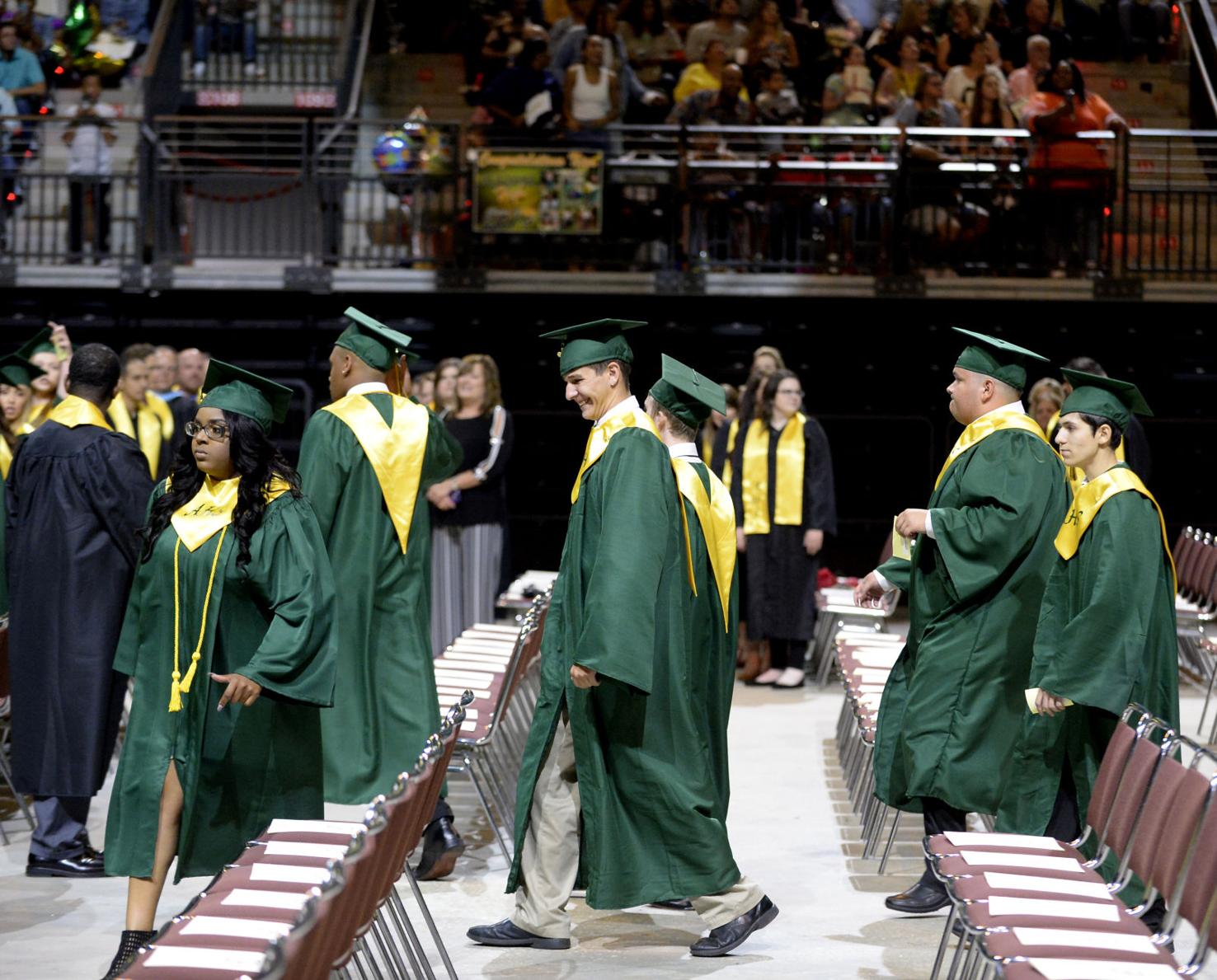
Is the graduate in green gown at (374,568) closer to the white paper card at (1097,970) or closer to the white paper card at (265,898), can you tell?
the white paper card at (265,898)

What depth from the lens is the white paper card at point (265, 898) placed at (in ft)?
13.6

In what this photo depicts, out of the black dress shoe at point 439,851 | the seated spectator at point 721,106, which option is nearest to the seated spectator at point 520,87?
the seated spectator at point 721,106

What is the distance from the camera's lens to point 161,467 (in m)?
9.72

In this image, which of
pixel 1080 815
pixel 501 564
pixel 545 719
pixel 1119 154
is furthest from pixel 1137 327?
pixel 545 719

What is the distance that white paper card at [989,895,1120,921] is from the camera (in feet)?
13.8

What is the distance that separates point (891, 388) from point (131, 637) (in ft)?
32.3

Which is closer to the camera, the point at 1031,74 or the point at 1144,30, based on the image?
the point at 1031,74

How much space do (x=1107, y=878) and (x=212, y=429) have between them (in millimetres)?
2938

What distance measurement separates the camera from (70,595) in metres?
6.30

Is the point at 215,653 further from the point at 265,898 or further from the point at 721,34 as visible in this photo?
the point at 721,34

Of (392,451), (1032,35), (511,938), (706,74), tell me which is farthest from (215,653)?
(1032,35)

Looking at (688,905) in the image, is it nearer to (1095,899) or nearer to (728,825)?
(728,825)

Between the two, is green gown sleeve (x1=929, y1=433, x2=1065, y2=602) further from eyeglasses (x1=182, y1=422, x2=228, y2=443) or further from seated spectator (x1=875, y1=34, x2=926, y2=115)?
seated spectator (x1=875, y1=34, x2=926, y2=115)

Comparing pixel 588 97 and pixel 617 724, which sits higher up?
pixel 588 97
